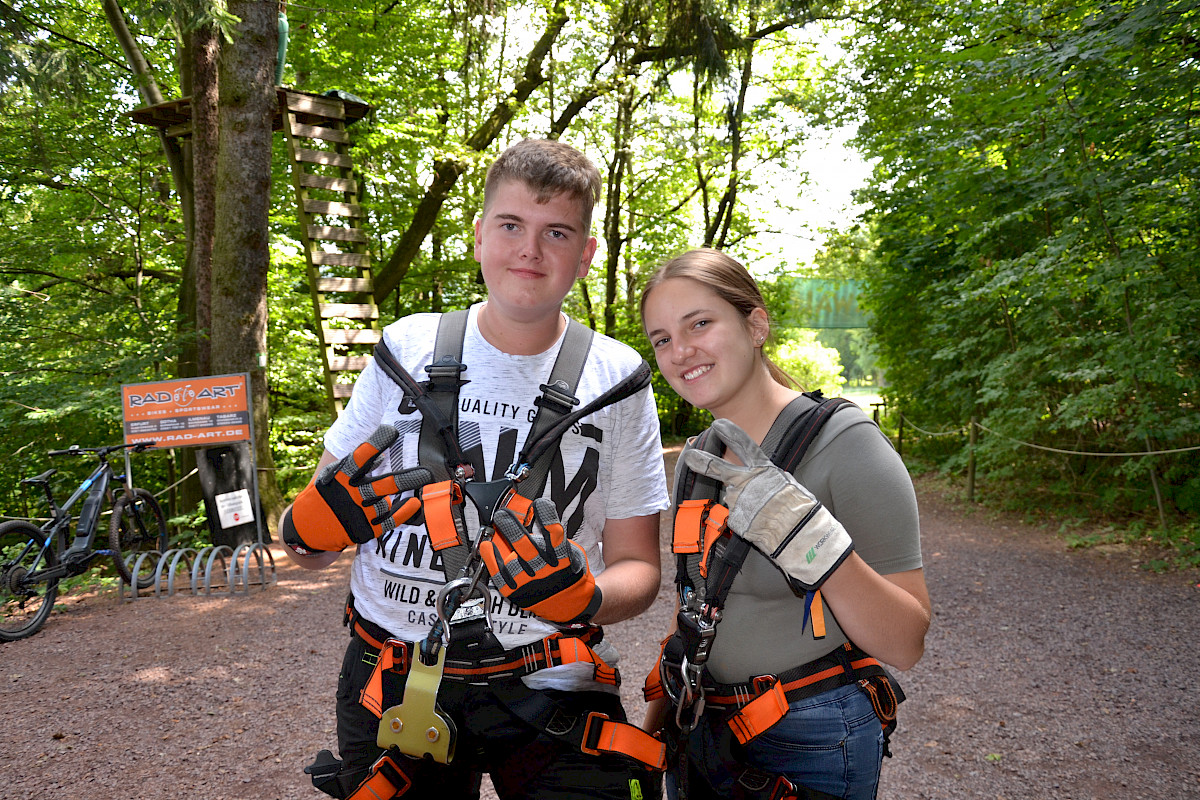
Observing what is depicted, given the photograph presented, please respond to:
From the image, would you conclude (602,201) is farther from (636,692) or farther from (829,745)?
(829,745)

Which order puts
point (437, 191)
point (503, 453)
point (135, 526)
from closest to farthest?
point (503, 453) < point (135, 526) < point (437, 191)

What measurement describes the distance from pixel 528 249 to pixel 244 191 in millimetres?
7175

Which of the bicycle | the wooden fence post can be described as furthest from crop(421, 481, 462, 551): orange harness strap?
the wooden fence post

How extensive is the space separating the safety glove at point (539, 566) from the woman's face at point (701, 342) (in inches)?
19.8

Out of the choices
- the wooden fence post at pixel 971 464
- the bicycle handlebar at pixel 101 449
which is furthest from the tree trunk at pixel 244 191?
the wooden fence post at pixel 971 464

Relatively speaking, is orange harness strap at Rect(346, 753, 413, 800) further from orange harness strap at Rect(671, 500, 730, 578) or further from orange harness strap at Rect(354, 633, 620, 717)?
Answer: orange harness strap at Rect(671, 500, 730, 578)

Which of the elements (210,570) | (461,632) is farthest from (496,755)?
(210,570)

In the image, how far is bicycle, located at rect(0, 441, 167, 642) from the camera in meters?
5.98

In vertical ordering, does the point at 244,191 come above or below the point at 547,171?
above

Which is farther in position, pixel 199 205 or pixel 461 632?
pixel 199 205

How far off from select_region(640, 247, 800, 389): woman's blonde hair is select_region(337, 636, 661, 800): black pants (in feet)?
3.27

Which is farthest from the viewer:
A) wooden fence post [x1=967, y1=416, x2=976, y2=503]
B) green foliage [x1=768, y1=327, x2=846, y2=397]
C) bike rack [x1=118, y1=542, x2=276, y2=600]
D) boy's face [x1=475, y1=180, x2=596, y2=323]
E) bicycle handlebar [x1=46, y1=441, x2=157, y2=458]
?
green foliage [x1=768, y1=327, x2=846, y2=397]

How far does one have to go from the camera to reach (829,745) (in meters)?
1.63

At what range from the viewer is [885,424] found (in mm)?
15930
